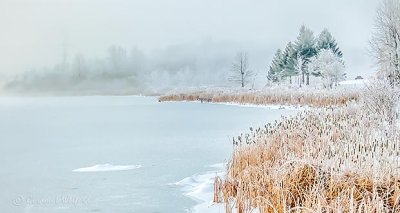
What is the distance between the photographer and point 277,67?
6862 centimetres

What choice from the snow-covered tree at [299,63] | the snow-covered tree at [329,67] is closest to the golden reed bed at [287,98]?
the snow-covered tree at [329,67]

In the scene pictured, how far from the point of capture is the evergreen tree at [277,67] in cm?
6457

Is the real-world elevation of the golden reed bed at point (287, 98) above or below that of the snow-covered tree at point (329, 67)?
below

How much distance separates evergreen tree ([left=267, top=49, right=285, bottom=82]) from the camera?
64.6 meters

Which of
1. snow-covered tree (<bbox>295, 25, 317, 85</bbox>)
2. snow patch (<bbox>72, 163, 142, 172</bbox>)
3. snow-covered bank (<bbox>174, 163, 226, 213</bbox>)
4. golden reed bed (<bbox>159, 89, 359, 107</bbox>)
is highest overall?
snow-covered tree (<bbox>295, 25, 317, 85</bbox>)

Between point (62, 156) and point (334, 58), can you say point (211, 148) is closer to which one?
point (62, 156)

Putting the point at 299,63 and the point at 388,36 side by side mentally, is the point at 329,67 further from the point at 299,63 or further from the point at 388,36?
the point at 388,36

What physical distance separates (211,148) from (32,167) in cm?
500

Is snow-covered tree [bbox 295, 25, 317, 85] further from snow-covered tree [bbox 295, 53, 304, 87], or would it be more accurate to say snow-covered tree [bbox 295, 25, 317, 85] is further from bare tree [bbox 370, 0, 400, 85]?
bare tree [bbox 370, 0, 400, 85]

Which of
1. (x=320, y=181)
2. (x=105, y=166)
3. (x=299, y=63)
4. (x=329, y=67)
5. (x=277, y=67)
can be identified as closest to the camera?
(x=320, y=181)

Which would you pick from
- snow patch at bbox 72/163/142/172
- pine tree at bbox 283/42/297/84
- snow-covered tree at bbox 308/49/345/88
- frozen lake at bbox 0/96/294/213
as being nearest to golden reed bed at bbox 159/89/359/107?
frozen lake at bbox 0/96/294/213

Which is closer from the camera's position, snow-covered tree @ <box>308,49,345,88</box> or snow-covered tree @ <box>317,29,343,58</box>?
snow-covered tree @ <box>308,49,345,88</box>

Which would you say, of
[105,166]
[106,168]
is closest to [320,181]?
[106,168]

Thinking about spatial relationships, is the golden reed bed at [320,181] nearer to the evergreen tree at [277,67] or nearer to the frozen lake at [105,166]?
the frozen lake at [105,166]
